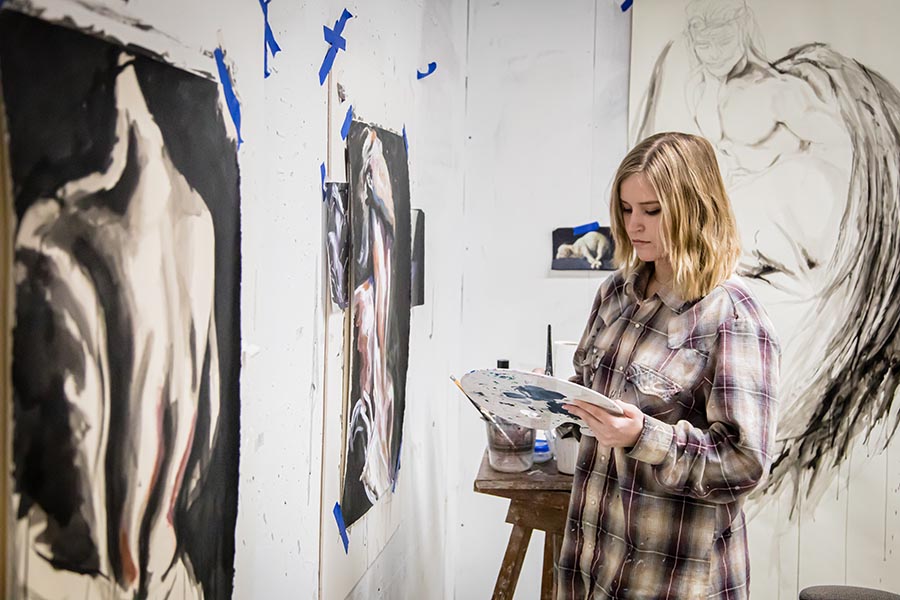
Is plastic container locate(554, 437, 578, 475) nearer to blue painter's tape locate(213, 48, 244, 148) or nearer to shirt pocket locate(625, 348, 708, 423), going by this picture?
shirt pocket locate(625, 348, 708, 423)

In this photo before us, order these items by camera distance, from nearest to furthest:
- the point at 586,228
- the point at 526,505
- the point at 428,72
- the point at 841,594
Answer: the point at 841,594, the point at 526,505, the point at 428,72, the point at 586,228

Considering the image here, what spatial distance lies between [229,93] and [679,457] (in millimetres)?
844

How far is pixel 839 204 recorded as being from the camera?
8.17ft

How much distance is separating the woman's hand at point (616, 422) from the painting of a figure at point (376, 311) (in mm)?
425

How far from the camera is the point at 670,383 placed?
1327mm

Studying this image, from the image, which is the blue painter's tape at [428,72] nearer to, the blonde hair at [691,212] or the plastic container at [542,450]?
the blonde hair at [691,212]

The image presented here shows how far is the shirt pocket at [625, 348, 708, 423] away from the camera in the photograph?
1.32 meters

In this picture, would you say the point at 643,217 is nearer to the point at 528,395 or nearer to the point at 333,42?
the point at 528,395

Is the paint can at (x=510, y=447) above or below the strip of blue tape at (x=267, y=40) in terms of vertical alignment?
below

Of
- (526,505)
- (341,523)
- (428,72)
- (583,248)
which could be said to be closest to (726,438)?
(341,523)

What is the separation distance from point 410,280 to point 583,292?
0.94 meters

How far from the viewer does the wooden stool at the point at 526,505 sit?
1.90m

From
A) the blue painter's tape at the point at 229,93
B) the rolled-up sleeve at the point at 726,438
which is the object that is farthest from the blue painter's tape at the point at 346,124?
the rolled-up sleeve at the point at 726,438

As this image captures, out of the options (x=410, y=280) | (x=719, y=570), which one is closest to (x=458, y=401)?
(x=410, y=280)
